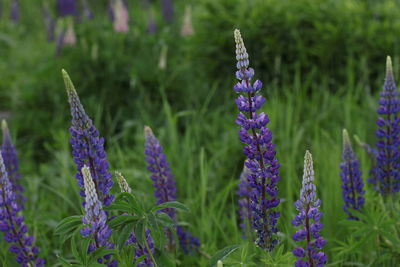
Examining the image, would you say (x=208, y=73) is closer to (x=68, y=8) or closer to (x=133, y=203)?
(x=68, y=8)

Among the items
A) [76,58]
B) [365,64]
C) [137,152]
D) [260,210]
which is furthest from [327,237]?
[76,58]

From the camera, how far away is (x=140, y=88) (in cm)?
499

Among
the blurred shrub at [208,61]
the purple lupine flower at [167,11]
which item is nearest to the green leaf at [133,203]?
the blurred shrub at [208,61]

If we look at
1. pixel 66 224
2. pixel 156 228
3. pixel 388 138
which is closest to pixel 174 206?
pixel 156 228

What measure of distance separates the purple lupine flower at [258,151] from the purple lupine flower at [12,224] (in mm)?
905

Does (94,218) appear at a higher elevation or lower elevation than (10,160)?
higher

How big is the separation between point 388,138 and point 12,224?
1709 mm

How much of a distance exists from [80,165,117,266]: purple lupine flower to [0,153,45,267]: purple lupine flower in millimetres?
376

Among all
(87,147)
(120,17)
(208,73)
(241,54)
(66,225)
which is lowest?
(208,73)

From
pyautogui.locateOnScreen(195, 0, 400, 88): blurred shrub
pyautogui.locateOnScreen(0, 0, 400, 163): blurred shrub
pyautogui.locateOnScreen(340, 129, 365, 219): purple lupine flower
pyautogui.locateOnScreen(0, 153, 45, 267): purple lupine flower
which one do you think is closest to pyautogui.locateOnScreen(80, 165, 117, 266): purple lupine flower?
pyautogui.locateOnScreen(0, 153, 45, 267): purple lupine flower

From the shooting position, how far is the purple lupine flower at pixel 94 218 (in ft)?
5.59

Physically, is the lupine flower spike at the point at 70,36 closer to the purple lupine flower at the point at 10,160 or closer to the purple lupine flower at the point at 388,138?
the purple lupine flower at the point at 10,160

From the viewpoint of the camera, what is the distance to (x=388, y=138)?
2.54 m

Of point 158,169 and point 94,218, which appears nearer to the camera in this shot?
point 94,218
